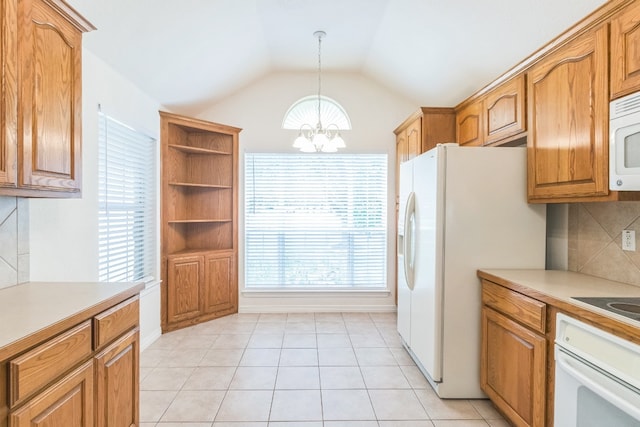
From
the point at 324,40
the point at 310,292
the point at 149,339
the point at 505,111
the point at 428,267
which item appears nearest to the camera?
the point at 428,267

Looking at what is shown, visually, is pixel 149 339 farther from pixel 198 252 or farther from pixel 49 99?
pixel 49 99

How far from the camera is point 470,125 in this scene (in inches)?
123

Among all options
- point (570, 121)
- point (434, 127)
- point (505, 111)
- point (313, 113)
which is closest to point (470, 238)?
point (570, 121)

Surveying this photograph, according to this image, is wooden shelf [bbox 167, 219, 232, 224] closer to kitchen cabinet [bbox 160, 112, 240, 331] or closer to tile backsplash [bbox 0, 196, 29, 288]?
kitchen cabinet [bbox 160, 112, 240, 331]

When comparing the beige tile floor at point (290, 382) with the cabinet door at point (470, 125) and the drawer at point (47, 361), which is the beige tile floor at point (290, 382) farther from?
the cabinet door at point (470, 125)

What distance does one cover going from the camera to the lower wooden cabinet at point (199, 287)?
11.8ft

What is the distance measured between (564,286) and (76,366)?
2369 millimetres

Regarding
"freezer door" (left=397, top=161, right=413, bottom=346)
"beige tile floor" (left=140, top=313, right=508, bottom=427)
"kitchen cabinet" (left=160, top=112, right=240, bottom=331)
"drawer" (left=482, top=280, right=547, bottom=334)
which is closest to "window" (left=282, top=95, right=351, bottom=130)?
"kitchen cabinet" (left=160, top=112, right=240, bottom=331)

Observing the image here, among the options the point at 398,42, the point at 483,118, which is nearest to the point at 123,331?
the point at 483,118

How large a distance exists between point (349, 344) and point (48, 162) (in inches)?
110

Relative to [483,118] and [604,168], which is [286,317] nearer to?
[483,118]

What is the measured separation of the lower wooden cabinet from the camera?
3.61 meters

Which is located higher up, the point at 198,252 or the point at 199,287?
the point at 198,252

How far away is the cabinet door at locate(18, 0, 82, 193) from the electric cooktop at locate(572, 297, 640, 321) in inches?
101
